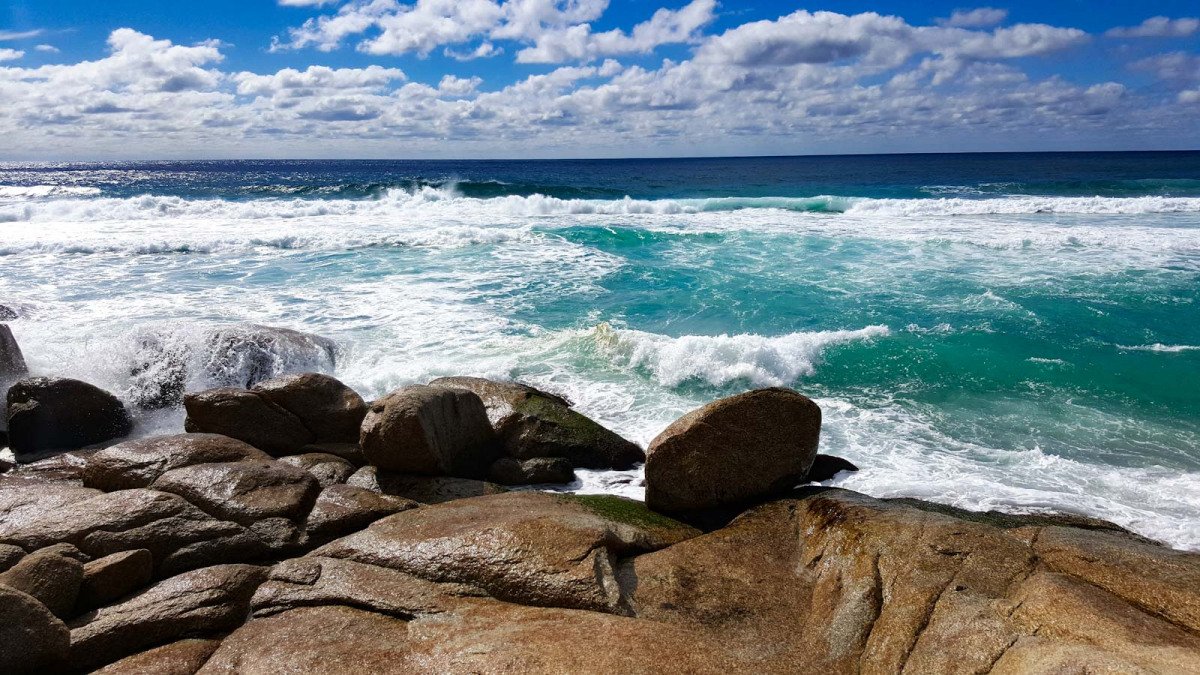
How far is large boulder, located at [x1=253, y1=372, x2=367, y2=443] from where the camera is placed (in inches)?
324

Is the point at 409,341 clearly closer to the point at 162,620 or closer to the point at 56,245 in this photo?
the point at 162,620

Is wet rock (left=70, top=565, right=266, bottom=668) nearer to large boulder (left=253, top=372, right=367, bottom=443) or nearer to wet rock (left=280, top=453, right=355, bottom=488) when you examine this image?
wet rock (left=280, top=453, right=355, bottom=488)

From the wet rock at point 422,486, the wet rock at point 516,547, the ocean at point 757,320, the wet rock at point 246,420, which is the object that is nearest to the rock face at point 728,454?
the wet rock at point 516,547

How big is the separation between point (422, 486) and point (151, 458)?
2.40 meters

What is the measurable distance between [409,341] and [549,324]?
280 centimetres

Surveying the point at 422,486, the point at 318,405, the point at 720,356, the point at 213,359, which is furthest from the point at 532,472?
the point at 213,359

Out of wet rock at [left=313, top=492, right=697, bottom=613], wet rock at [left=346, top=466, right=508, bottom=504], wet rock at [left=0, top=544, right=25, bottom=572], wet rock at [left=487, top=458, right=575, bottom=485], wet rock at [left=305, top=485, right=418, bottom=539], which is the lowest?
wet rock at [left=487, top=458, right=575, bottom=485]

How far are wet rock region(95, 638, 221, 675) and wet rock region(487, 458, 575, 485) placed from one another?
373 centimetres

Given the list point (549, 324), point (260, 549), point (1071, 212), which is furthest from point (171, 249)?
point (1071, 212)

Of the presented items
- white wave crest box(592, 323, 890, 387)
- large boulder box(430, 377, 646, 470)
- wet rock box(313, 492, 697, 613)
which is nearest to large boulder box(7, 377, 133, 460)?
large boulder box(430, 377, 646, 470)

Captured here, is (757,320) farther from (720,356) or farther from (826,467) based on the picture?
(826,467)

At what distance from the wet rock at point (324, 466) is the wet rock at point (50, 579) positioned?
2491 millimetres

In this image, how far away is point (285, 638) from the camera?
424 cm

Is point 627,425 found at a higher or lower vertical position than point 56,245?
lower
